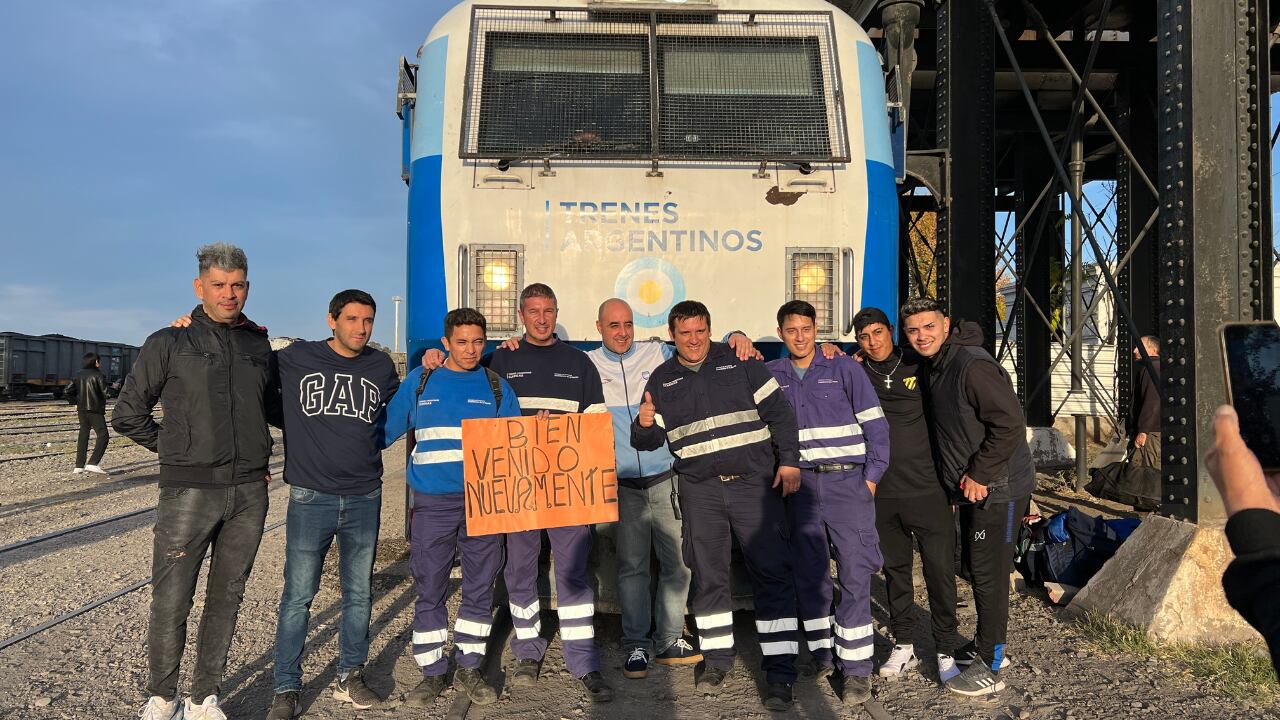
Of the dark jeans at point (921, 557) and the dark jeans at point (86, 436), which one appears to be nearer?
the dark jeans at point (921, 557)

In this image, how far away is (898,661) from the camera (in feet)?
14.3

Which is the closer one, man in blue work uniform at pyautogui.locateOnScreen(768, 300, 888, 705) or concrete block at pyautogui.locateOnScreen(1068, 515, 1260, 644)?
man in blue work uniform at pyautogui.locateOnScreen(768, 300, 888, 705)

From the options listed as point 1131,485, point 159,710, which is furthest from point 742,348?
point 1131,485

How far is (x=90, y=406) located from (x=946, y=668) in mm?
13162

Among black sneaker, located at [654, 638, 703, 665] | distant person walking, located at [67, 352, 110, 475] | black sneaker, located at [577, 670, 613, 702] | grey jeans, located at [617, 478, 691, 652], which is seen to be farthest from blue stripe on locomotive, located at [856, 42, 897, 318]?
distant person walking, located at [67, 352, 110, 475]

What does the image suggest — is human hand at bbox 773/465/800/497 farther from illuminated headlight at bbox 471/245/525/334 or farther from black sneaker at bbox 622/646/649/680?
illuminated headlight at bbox 471/245/525/334

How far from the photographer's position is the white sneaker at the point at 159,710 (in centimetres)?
352

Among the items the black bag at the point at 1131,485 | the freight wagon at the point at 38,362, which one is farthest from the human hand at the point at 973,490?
the freight wagon at the point at 38,362

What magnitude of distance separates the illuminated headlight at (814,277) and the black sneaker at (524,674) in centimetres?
252

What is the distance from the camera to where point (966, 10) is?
761 centimetres

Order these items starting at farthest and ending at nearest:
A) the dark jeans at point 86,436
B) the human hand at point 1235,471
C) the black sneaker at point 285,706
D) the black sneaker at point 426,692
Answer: the dark jeans at point 86,436 < the black sneaker at point 426,692 < the black sneaker at point 285,706 < the human hand at point 1235,471

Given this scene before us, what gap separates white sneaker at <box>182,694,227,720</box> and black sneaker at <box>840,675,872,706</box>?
2.83 meters

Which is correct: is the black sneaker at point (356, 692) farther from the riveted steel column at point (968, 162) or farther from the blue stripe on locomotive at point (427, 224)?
the riveted steel column at point (968, 162)

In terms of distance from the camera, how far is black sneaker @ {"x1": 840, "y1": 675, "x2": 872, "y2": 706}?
13.1 feet
